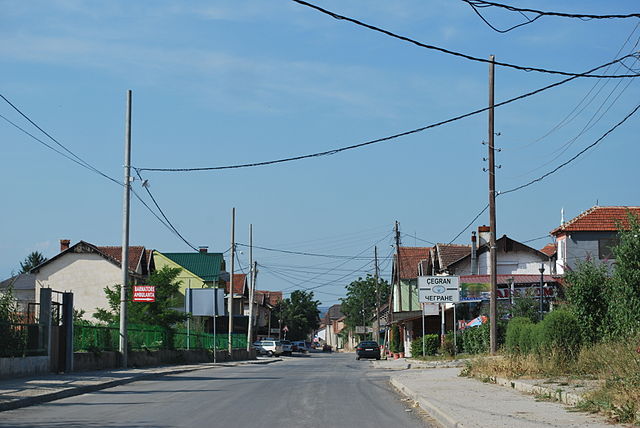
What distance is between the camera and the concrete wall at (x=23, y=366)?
21.9 m

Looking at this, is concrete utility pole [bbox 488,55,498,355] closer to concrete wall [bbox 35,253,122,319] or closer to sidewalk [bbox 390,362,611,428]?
sidewalk [bbox 390,362,611,428]

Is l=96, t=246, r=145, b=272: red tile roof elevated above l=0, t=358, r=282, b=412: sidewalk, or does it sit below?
above

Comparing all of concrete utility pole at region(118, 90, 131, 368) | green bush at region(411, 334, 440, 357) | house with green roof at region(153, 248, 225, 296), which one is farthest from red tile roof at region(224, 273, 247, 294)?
concrete utility pole at region(118, 90, 131, 368)

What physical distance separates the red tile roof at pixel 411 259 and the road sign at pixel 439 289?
34513mm

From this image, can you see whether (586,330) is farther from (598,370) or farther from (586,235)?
(586,235)

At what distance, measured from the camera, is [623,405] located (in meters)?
11.5

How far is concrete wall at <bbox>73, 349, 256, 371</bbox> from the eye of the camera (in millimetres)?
28158

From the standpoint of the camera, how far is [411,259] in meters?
77.0

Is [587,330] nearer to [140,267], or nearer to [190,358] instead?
[190,358]

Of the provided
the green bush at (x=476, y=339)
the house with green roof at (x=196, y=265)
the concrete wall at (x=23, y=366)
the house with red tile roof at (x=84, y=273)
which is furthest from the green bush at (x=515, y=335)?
the house with green roof at (x=196, y=265)

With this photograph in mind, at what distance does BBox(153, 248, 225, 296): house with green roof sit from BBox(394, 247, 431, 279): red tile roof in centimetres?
1727

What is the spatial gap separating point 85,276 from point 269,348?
855 inches

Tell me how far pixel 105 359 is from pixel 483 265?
118 ft

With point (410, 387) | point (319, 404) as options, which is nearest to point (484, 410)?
point (319, 404)
